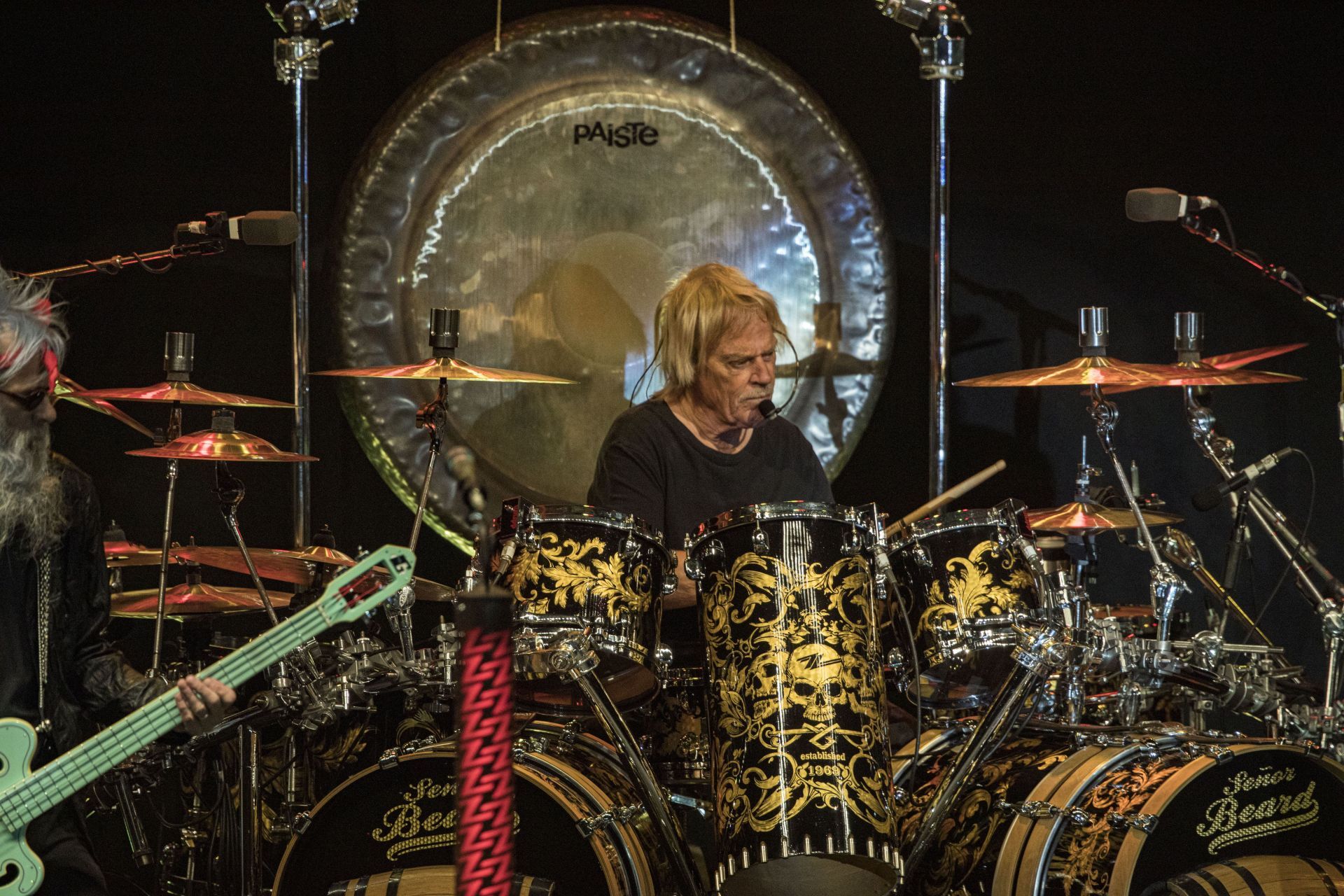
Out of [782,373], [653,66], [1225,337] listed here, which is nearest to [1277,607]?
[1225,337]

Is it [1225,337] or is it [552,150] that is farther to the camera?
[1225,337]

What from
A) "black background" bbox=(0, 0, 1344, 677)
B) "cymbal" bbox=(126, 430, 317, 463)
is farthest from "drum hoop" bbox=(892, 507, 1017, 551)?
"black background" bbox=(0, 0, 1344, 677)

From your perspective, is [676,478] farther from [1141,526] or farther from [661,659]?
[1141,526]

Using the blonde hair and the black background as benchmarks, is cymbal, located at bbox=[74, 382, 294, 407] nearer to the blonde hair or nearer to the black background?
the blonde hair

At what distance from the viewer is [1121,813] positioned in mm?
2262

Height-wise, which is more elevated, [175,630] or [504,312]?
[504,312]

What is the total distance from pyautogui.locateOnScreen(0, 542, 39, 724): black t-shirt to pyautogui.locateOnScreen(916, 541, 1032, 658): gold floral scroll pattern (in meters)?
1.47

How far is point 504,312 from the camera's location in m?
3.89

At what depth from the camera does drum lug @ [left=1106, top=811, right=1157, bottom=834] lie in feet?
7.29

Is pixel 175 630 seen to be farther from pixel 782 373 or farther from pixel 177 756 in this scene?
pixel 782 373

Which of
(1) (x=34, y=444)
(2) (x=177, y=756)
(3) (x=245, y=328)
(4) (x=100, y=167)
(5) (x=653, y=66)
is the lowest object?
(2) (x=177, y=756)

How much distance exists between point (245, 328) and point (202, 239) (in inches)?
48.7

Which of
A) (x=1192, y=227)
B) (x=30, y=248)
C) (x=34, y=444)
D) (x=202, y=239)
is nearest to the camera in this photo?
(x=34, y=444)

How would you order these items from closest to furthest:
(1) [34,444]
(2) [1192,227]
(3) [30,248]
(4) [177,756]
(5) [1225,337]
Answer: (1) [34,444] → (4) [177,756] → (2) [1192,227] → (3) [30,248] → (5) [1225,337]
